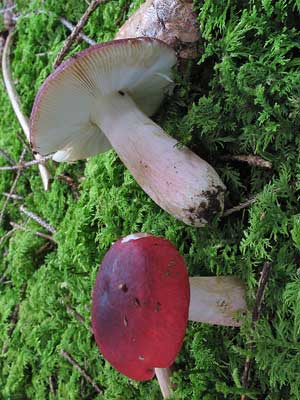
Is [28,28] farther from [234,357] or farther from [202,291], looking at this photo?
[234,357]

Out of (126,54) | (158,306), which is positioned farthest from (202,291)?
(126,54)

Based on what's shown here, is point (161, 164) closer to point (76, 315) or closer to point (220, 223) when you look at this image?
point (220, 223)

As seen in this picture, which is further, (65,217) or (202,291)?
(65,217)

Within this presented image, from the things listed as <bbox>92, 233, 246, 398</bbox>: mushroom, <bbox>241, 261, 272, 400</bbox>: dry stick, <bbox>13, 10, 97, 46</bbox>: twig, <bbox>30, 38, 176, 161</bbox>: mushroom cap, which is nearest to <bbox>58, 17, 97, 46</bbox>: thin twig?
<bbox>13, 10, 97, 46</bbox>: twig

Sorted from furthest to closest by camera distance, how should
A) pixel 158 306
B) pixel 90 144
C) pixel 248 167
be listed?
pixel 90 144 → pixel 248 167 → pixel 158 306

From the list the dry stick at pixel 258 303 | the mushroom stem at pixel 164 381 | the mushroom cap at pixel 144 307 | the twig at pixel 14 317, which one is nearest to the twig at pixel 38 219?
the twig at pixel 14 317

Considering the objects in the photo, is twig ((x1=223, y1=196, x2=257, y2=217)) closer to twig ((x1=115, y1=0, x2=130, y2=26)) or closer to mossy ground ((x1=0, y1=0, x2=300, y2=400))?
mossy ground ((x1=0, y1=0, x2=300, y2=400))

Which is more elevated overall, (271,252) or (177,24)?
(177,24)
